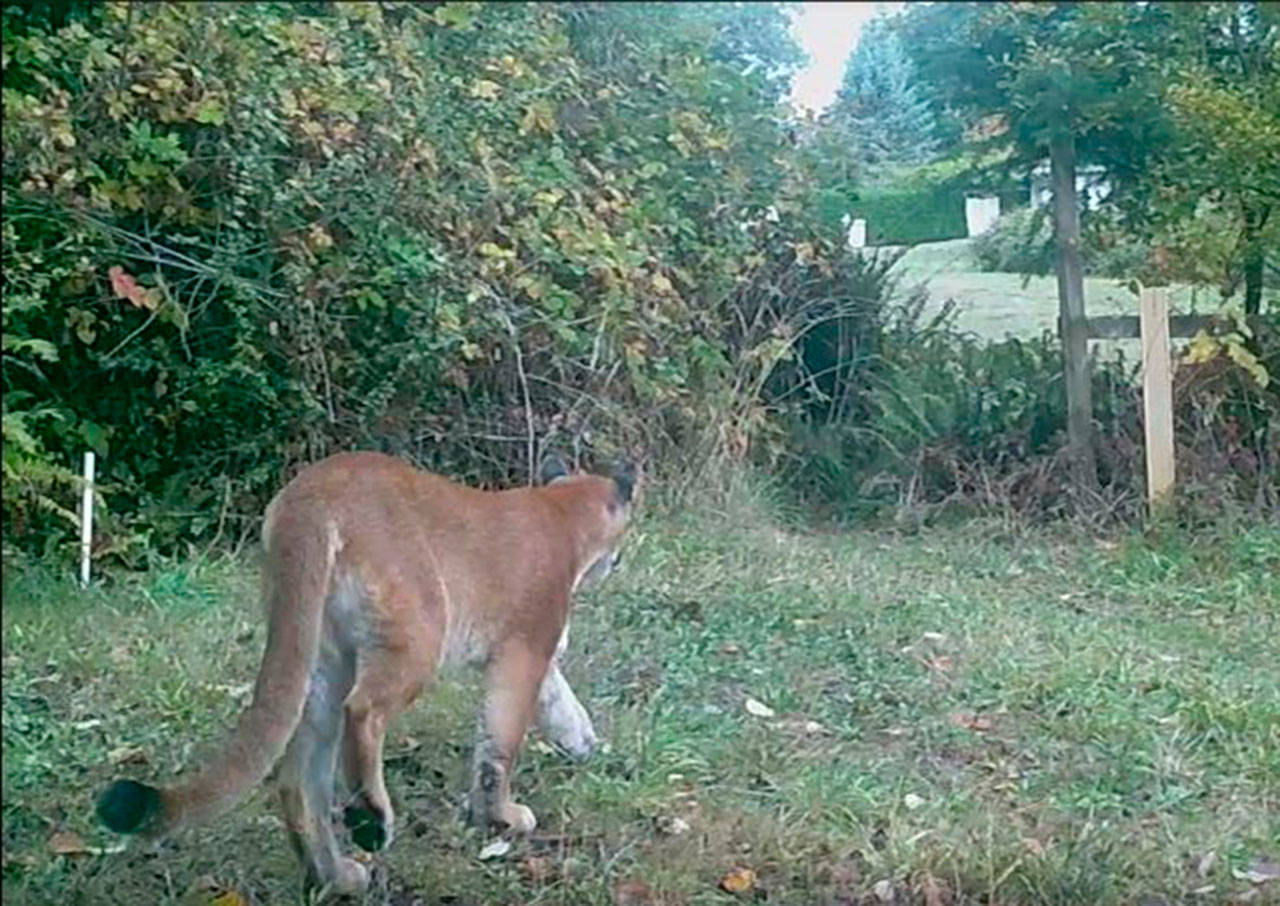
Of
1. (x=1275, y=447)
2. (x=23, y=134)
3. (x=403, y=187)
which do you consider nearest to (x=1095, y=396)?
(x=1275, y=447)

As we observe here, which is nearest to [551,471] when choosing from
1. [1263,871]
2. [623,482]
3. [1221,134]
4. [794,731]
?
[623,482]

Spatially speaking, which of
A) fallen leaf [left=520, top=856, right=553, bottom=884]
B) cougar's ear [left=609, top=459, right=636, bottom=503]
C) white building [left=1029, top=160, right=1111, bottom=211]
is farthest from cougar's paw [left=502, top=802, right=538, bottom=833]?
white building [left=1029, top=160, right=1111, bottom=211]

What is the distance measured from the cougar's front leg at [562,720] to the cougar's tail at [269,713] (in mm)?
617

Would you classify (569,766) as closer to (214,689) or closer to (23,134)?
(214,689)

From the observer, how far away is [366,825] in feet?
9.57

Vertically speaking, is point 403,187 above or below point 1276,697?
above

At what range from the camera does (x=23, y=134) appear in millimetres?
3234

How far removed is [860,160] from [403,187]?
50.2 inches

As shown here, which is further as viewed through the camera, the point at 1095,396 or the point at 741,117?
the point at 1095,396

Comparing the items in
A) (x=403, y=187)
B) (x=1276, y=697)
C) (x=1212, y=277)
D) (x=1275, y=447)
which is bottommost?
(x=1276, y=697)

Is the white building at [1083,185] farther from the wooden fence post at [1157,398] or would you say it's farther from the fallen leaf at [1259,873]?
the fallen leaf at [1259,873]

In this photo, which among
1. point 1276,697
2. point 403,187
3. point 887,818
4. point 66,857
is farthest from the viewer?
point 403,187

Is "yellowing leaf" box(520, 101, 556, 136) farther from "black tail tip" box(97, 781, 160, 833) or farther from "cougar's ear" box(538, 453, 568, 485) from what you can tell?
"black tail tip" box(97, 781, 160, 833)

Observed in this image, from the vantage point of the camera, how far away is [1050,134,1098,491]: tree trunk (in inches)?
159
